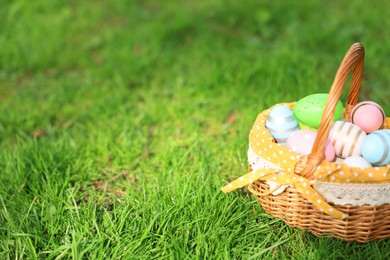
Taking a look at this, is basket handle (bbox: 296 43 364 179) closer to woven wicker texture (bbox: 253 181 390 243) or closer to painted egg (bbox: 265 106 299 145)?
woven wicker texture (bbox: 253 181 390 243)

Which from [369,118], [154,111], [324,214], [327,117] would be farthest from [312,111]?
[154,111]

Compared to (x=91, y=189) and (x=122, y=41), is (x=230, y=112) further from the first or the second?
(x=122, y=41)

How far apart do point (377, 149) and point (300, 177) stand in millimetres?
407

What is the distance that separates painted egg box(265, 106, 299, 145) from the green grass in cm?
37

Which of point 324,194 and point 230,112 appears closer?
point 324,194

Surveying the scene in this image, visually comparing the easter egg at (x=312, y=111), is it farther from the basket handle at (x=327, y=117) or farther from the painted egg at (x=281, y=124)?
the basket handle at (x=327, y=117)

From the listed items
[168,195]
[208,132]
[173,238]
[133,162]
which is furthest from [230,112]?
[173,238]

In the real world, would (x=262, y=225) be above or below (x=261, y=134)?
below

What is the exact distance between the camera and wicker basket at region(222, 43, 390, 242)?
1.92 m

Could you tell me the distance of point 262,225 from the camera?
2240 millimetres

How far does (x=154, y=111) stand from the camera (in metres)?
3.50

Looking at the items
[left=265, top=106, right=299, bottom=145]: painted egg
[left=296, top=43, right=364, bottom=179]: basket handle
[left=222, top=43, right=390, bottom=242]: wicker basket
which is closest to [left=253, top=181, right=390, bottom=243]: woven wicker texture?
[left=222, top=43, right=390, bottom=242]: wicker basket

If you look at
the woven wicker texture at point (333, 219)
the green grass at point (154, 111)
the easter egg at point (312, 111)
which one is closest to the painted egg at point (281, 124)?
the easter egg at point (312, 111)

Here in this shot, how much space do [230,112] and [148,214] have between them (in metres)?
1.38
